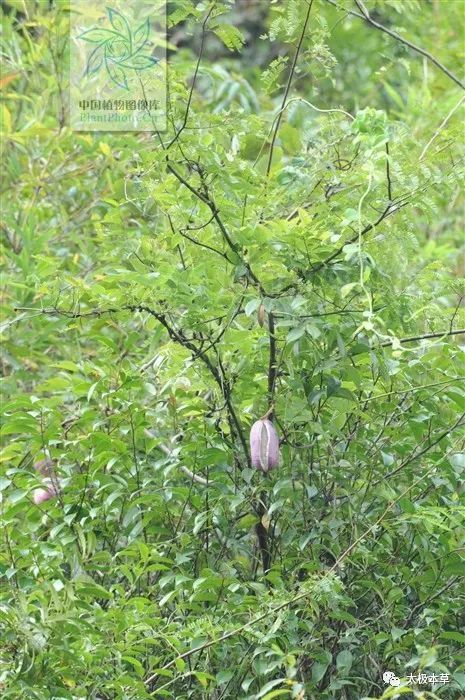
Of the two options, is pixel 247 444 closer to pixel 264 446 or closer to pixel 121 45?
pixel 264 446

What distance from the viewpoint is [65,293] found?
2.29 meters

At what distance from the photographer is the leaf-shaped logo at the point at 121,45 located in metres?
2.67

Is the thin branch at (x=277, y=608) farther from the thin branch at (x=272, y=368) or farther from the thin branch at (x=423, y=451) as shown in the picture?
the thin branch at (x=272, y=368)

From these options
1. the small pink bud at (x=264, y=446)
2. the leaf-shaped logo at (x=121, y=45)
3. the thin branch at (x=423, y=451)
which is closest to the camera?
the small pink bud at (x=264, y=446)

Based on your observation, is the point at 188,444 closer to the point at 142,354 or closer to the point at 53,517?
the point at 53,517

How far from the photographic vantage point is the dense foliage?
6.60 ft

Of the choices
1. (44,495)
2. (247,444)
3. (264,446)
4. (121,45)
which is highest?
(121,45)

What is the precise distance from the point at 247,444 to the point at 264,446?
240mm

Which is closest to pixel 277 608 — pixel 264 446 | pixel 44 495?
pixel 264 446

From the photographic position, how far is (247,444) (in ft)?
7.52

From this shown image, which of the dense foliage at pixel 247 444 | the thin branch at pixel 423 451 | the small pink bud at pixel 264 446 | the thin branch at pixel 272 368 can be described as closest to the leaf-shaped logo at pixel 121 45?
the dense foliage at pixel 247 444

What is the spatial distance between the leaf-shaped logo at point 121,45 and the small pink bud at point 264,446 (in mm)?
805

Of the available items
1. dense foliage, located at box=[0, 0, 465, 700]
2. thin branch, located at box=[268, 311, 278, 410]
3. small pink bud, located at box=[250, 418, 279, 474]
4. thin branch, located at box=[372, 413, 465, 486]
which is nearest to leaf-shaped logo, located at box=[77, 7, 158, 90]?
dense foliage, located at box=[0, 0, 465, 700]

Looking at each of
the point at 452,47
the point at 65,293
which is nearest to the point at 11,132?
the point at 65,293
